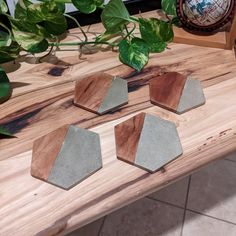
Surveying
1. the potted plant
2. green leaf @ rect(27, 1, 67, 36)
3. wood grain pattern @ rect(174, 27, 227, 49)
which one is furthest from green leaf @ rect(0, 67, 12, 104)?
wood grain pattern @ rect(174, 27, 227, 49)

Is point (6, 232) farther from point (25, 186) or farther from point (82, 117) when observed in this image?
point (82, 117)

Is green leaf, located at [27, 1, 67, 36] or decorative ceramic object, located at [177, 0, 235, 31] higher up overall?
green leaf, located at [27, 1, 67, 36]

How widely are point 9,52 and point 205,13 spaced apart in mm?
371

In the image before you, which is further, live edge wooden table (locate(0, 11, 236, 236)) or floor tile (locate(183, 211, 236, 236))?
floor tile (locate(183, 211, 236, 236))

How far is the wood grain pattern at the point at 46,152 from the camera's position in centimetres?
38

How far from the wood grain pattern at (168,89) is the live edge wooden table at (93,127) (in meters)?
0.01

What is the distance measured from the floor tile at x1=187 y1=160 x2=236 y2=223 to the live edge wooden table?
0.58 m

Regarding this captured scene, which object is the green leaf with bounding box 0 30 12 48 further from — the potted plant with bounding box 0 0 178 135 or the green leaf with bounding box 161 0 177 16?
the green leaf with bounding box 161 0 177 16

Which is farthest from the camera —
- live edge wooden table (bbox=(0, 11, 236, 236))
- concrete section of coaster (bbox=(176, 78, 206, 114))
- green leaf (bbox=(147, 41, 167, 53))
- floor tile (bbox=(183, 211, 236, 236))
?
floor tile (bbox=(183, 211, 236, 236))

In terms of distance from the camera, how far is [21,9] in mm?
521

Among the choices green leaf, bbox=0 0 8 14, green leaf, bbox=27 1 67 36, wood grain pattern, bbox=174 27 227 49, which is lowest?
wood grain pattern, bbox=174 27 227 49

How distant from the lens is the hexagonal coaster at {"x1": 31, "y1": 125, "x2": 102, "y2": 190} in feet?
1.24

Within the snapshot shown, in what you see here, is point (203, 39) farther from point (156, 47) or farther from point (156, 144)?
point (156, 144)

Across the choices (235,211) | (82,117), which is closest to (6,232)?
(82,117)
